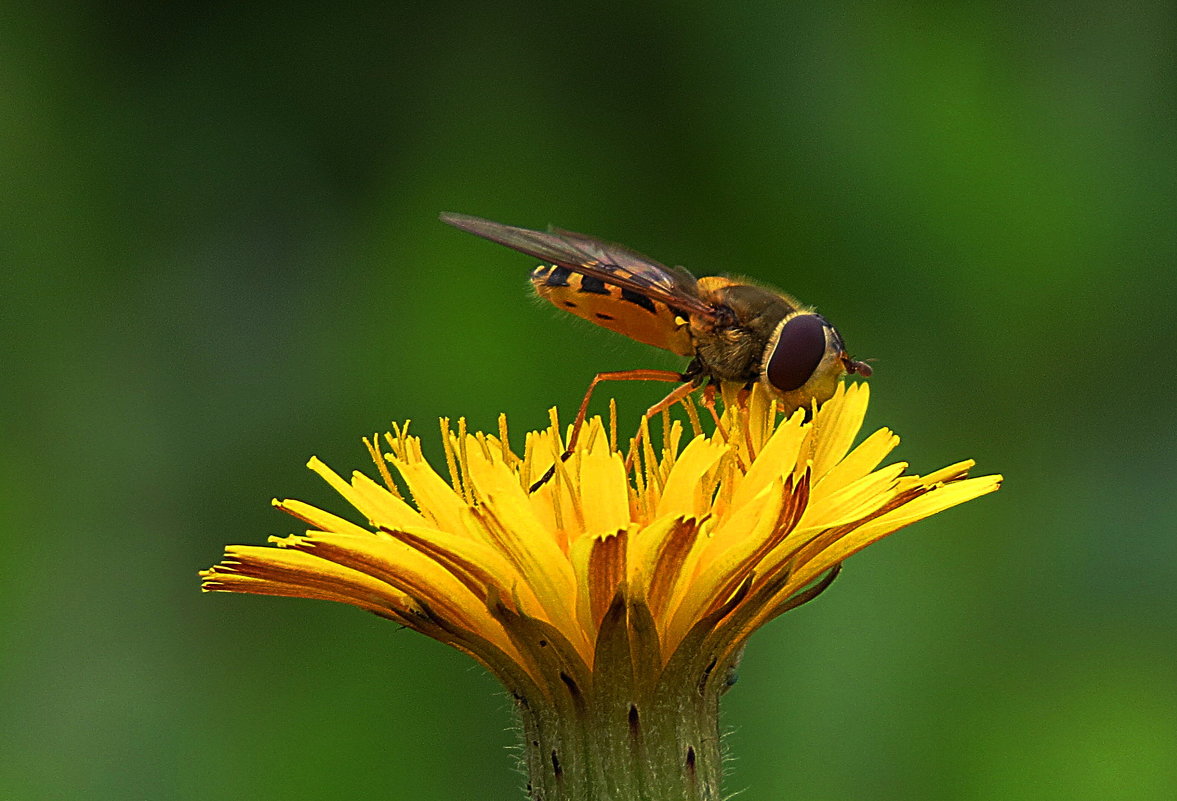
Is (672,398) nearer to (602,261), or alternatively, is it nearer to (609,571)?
(602,261)

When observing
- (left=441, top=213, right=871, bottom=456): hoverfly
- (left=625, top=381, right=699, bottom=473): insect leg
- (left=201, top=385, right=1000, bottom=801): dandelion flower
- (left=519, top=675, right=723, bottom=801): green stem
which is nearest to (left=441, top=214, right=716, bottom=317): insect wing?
(left=441, top=213, right=871, bottom=456): hoverfly

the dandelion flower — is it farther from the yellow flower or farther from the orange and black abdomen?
the orange and black abdomen

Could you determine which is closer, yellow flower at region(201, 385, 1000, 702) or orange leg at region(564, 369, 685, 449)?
yellow flower at region(201, 385, 1000, 702)

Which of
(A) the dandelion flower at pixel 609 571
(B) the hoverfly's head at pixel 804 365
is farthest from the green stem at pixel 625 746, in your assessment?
(B) the hoverfly's head at pixel 804 365

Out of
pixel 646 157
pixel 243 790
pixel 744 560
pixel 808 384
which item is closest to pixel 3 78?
pixel 646 157

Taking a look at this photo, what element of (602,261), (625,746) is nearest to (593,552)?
(625,746)
